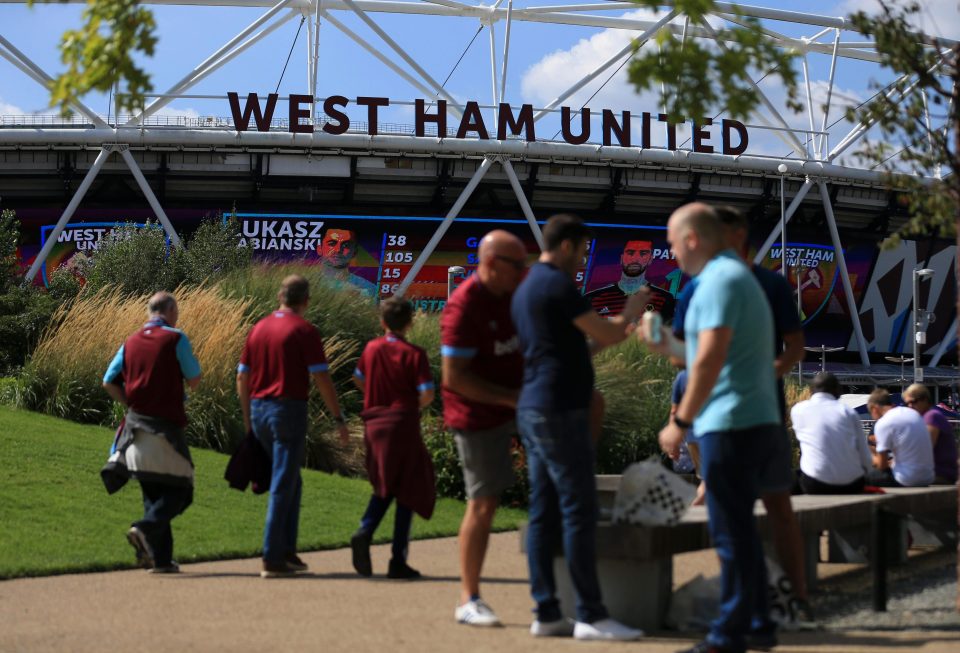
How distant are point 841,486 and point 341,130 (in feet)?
88.3

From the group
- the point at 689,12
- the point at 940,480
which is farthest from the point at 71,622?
the point at 940,480

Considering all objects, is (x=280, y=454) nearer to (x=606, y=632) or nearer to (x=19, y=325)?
(x=606, y=632)

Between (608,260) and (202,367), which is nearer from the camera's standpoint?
(202,367)

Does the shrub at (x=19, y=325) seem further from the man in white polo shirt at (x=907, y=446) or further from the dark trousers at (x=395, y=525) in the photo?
the man in white polo shirt at (x=907, y=446)

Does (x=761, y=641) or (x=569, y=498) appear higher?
(x=569, y=498)

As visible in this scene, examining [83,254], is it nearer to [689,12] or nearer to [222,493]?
[222,493]

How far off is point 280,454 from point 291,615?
157cm

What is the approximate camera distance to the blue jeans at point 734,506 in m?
5.11

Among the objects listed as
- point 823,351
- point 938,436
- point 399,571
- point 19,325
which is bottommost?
point 399,571

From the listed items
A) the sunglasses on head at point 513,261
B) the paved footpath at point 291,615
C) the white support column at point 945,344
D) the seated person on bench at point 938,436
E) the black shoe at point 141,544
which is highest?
the white support column at point 945,344

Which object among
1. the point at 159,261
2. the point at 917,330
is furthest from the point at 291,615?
the point at 917,330

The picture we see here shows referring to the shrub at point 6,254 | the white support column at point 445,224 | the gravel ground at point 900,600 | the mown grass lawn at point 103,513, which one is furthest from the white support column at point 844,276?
the gravel ground at point 900,600

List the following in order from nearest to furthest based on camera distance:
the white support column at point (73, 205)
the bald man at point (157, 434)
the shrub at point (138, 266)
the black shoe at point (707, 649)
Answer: the black shoe at point (707, 649)
the bald man at point (157, 434)
the shrub at point (138, 266)
the white support column at point (73, 205)

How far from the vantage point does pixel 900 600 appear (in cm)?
707
